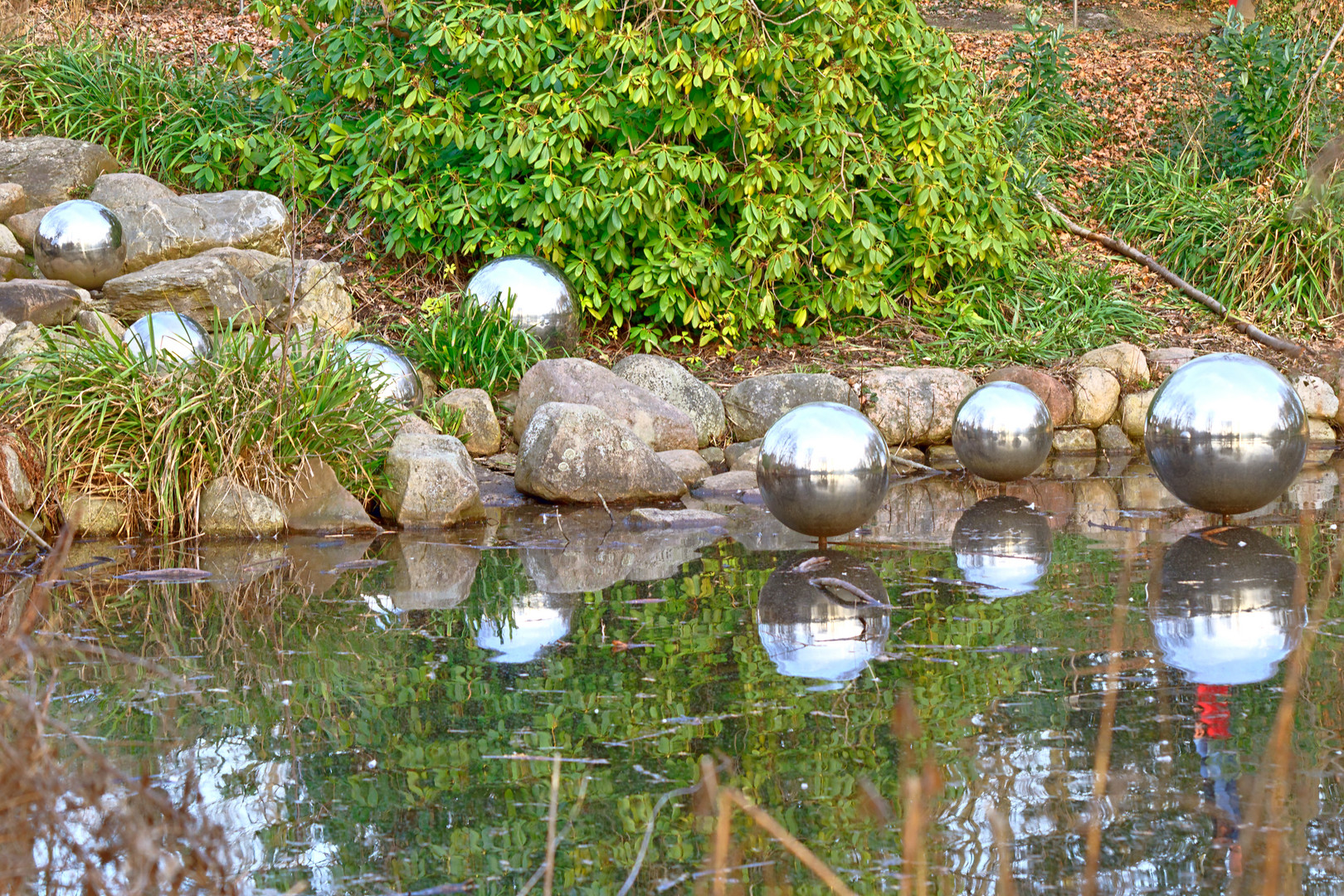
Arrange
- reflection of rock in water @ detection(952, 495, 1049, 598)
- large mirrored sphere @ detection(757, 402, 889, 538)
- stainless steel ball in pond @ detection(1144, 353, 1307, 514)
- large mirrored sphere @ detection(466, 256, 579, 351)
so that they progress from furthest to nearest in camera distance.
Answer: large mirrored sphere @ detection(466, 256, 579, 351) < stainless steel ball in pond @ detection(1144, 353, 1307, 514) < large mirrored sphere @ detection(757, 402, 889, 538) < reflection of rock in water @ detection(952, 495, 1049, 598)

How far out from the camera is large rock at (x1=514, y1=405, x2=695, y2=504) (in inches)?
303

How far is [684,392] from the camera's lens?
30.2ft

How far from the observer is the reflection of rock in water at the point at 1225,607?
168 inches

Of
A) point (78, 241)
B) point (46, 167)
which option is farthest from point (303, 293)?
point (46, 167)

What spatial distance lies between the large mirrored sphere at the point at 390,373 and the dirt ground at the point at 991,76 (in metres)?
1.12

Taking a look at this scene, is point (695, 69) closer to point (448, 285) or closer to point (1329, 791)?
point (448, 285)

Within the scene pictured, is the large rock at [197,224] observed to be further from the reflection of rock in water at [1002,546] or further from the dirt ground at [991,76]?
the reflection of rock in water at [1002,546]

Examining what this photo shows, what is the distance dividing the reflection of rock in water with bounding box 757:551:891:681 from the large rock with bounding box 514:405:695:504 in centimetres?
196

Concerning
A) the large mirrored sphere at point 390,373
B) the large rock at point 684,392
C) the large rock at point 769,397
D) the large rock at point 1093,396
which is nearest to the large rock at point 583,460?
the large mirrored sphere at point 390,373

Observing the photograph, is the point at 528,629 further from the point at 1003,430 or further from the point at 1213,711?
the point at 1003,430

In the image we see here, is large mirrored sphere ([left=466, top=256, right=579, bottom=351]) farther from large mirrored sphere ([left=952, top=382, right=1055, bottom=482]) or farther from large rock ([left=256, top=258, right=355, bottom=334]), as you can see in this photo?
large mirrored sphere ([left=952, top=382, right=1055, bottom=482])

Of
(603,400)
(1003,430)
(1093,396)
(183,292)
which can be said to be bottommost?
(1003,430)

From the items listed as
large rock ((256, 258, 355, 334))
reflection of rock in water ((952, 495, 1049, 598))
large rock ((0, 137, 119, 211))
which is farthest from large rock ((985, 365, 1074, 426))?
large rock ((0, 137, 119, 211))

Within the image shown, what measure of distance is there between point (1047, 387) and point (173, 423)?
6423 mm
